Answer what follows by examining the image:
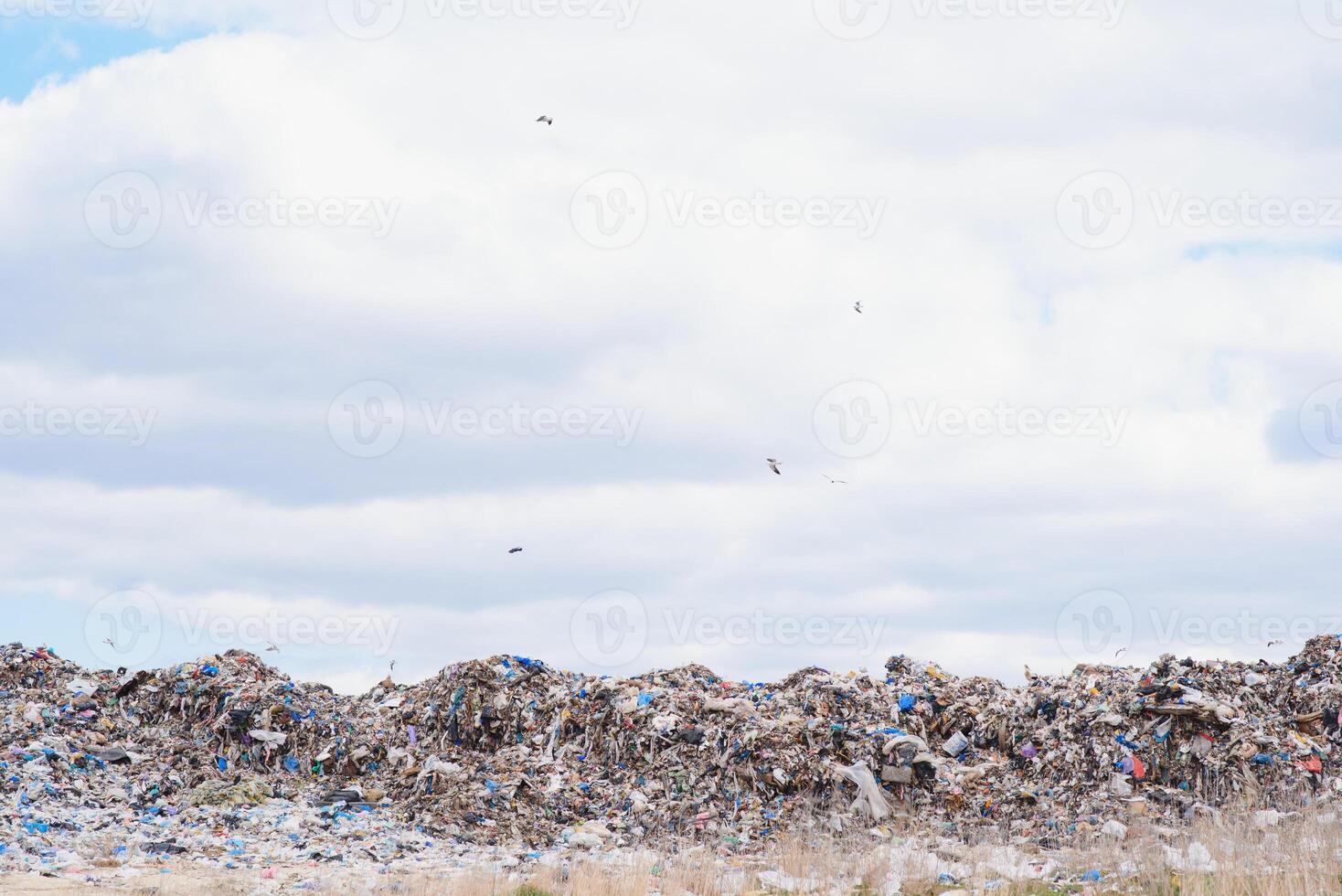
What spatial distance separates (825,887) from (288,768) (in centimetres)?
812

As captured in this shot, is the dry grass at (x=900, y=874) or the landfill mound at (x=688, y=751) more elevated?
the landfill mound at (x=688, y=751)

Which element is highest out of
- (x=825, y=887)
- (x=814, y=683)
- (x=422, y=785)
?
(x=814, y=683)

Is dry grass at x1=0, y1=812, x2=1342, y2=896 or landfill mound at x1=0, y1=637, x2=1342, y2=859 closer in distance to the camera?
dry grass at x1=0, y1=812, x2=1342, y2=896

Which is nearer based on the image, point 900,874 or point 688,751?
point 900,874

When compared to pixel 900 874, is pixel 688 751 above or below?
above

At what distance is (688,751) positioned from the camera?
14023mm

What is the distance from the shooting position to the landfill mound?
12750 mm

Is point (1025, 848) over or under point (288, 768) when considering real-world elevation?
under

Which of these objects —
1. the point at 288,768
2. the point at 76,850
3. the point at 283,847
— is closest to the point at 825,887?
the point at 283,847

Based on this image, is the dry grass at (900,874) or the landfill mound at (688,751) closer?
the dry grass at (900,874)

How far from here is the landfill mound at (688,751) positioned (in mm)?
12750

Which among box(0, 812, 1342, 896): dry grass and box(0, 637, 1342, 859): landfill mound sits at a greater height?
box(0, 637, 1342, 859): landfill mound

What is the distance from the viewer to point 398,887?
31.3 feet

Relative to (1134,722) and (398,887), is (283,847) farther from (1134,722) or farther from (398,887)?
(1134,722)
